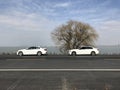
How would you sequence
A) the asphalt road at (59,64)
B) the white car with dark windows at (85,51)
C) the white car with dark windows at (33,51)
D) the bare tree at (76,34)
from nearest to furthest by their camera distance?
the asphalt road at (59,64) < the white car with dark windows at (33,51) < the white car with dark windows at (85,51) < the bare tree at (76,34)

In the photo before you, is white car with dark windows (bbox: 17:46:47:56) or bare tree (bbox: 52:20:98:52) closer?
white car with dark windows (bbox: 17:46:47:56)

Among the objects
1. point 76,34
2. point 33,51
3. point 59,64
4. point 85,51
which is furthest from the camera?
point 76,34

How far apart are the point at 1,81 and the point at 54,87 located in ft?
10.6

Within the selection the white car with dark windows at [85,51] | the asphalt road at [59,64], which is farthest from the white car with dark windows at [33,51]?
the asphalt road at [59,64]

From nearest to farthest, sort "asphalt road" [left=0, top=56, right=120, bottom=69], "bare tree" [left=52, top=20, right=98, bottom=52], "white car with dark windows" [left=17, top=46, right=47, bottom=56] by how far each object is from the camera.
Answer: "asphalt road" [left=0, top=56, right=120, bottom=69] → "white car with dark windows" [left=17, top=46, right=47, bottom=56] → "bare tree" [left=52, top=20, right=98, bottom=52]

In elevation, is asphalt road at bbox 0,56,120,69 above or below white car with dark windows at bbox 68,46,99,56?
below

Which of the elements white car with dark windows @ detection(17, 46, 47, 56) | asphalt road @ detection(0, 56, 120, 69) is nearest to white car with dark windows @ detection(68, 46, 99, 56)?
white car with dark windows @ detection(17, 46, 47, 56)

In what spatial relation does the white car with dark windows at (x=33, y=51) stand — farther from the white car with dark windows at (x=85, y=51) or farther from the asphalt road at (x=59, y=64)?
the asphalt road at (x=59, y=64)

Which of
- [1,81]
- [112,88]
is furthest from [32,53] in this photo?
[112,88]

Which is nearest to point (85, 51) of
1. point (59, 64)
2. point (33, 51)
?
point (33, 51)

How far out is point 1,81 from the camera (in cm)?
1269

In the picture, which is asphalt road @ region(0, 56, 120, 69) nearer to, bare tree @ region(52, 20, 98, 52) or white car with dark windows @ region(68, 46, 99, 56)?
white car with dark windows @ region(68, 46, 99, 56)

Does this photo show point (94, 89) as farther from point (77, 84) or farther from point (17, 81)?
point (17, 81)

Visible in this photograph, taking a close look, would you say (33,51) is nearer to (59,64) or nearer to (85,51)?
(85,51)
